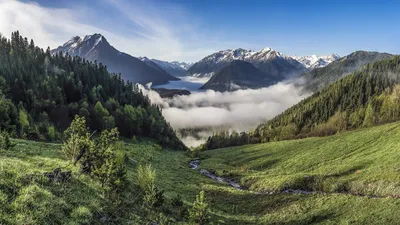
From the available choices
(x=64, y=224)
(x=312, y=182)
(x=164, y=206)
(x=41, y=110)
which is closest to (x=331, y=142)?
(x=312, y=182)

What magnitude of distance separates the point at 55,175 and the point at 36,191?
18.0 ft

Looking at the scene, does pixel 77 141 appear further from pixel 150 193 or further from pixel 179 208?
pixel 179 208

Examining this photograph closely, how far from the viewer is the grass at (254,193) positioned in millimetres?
24219

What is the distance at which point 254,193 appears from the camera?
2672 inches

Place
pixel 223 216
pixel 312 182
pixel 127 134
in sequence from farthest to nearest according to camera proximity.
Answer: pixel 127 134, pixel 312 182, pixel 223 216

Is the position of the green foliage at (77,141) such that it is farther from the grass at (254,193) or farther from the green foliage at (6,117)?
the green foliage at (6,117)

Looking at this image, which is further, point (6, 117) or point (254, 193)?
point (6, 117)

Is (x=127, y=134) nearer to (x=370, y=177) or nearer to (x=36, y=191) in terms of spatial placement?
(x=370, y=177)

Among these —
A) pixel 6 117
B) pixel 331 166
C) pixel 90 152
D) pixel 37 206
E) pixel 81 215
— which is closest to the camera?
pixel 37 206

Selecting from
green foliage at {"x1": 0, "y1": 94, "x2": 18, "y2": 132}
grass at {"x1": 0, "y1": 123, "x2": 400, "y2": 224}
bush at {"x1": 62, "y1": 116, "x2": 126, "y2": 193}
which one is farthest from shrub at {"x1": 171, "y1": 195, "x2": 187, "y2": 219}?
green foliage at {"x1": 0, "y1": 94, "x2": 18, "y2": 132}

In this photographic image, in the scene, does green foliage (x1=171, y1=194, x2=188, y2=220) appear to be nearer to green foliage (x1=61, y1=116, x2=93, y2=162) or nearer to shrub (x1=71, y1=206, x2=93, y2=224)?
green foliage (x1=61, y1=116, x2=93, y2=162)

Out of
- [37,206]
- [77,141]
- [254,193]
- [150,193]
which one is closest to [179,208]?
[150,193]

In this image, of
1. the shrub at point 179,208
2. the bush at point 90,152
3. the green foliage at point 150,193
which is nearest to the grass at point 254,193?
the shrub at point 179,208

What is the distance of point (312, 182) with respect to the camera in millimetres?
69250
